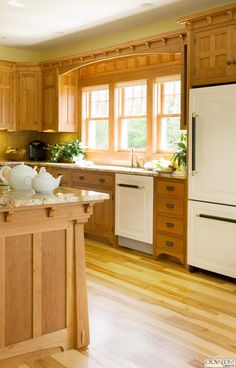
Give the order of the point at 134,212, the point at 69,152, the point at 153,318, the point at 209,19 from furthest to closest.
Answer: the point at 69,152 < the point at 134,212 < the point at 209,19 < the point at 153,318

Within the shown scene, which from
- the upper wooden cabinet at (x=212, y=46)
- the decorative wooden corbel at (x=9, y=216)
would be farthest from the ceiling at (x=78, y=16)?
the decorative wooden corbel at (x=9, y=216)

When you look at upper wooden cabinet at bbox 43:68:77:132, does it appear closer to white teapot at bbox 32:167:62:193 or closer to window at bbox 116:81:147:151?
window at bbox 116:81:147:151

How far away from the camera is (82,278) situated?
9.45 ft

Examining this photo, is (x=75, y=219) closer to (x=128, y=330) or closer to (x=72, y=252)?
(x=72, y=252)

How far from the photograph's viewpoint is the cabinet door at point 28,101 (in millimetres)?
7219

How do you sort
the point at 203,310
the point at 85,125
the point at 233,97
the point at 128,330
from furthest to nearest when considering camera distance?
the point at 85,125 → the point at 233,97 → the point at 203,310 → the point at 128,330

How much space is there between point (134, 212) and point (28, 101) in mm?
2971

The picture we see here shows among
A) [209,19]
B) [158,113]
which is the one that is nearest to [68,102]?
[158,113]

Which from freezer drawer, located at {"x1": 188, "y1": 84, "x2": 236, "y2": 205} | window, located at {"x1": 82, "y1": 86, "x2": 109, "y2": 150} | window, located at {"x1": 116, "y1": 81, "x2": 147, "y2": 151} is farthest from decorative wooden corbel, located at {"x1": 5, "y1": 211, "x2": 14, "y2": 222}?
window, located at {"x1": 82, "y1": 86, "x2": 109, "y2": 150}

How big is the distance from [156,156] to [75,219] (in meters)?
3.33

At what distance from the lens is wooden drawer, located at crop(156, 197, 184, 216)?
186 inches

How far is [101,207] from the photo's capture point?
19.0 feet

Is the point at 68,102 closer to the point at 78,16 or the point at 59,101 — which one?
the point at 59,101

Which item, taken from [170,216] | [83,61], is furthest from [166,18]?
[170,216]
